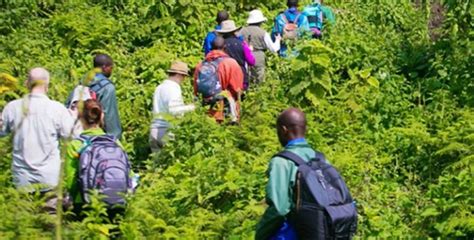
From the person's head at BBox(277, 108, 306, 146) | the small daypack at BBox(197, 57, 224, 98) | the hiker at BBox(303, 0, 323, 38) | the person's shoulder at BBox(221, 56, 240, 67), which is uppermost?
the hiker at BBox(303, 0, 323, 38)

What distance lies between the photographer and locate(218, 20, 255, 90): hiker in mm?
12672

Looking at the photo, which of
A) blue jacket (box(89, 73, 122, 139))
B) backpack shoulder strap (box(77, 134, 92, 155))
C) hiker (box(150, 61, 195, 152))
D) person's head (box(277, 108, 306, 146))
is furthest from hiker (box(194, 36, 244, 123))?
person's head (box(277, 108, 306, 146))

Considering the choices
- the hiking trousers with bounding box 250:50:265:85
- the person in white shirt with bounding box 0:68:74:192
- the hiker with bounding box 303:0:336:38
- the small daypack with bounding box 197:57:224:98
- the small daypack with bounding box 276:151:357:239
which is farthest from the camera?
the hiker with bounding box 303:0:336:38

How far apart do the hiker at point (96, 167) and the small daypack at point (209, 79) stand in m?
3.87

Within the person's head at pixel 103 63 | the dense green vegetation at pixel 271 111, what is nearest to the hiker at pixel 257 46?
the dense green vegetation at pixel 271 111

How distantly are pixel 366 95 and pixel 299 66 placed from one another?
1025 millimetres

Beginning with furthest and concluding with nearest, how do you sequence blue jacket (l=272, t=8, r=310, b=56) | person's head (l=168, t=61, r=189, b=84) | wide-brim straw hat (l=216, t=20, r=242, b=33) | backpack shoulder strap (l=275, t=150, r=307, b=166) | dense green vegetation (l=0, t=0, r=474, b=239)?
blue jacket (l=272, t=8, r=310, b=56) → wide-brim straw hat (l=216, t=20, r=242, b=33) → person's head (l=168, t=61, r=189, b=84) → dense green vegetation (l=0, t=0, r=474, b=239) → backpack shoulder strap (l=275, t=150, r=307, b=166)

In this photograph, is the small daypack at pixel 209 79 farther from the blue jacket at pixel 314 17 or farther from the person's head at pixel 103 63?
the blue jacket at pixel 314 17

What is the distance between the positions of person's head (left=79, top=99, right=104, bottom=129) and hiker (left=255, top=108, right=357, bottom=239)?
6.90 feet

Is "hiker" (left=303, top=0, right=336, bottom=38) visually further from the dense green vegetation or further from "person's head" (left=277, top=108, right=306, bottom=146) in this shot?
"person's head" (left=277, top=108, right=306, bottom=146)

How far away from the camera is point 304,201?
5.91 m

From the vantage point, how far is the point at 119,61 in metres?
15.1

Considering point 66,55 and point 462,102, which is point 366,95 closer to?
point 462,102

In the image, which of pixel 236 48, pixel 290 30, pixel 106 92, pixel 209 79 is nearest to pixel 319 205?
pixel 106 92
